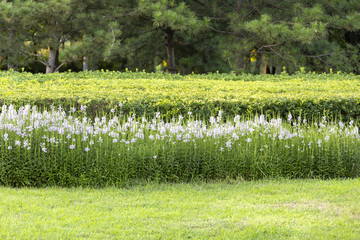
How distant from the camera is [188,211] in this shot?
4.22 meters

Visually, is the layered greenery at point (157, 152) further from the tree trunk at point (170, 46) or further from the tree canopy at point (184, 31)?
the tree trunk at point (170, 46)

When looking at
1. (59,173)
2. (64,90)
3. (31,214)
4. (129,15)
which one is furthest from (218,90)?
(129,15)

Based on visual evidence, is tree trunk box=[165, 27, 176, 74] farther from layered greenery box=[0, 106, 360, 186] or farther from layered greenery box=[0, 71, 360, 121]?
layered greenery box=[0, 106, 360, 186]

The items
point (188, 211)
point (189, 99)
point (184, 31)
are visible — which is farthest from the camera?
point (184, 31)

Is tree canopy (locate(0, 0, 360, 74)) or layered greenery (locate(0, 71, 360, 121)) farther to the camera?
tree canopy (locate(0, 0, 360, 74))

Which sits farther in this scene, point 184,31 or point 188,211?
point 184,31

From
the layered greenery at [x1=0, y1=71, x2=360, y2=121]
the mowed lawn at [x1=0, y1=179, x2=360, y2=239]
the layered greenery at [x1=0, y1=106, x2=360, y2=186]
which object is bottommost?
the mowed lawn at [x1=0, y1=179, x2=360, y2=239]

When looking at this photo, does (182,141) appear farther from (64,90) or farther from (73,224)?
(64,90)

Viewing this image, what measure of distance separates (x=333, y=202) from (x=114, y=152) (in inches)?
98.6

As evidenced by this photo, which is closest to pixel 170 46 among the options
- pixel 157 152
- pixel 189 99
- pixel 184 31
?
pixel 184 31

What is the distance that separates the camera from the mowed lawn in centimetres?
370

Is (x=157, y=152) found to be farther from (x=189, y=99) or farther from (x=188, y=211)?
(x=189, y=99)

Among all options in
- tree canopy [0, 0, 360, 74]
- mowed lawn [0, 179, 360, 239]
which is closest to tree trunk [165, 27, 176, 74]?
tree canopy [0, 0, 360, 74]

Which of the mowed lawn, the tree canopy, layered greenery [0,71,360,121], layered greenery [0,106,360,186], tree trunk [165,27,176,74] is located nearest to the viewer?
the mowed lawn
